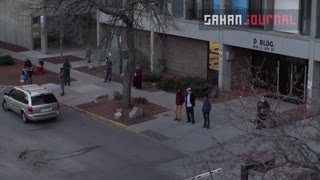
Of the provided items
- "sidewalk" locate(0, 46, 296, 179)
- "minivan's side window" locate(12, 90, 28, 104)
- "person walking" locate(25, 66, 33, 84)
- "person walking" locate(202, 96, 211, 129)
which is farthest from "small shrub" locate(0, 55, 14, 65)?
"person walking" locate(202, 96, 211, 129)

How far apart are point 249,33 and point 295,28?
237cm

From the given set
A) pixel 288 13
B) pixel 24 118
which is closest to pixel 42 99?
pixel 24 118

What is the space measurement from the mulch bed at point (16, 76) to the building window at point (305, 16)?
47.0ft

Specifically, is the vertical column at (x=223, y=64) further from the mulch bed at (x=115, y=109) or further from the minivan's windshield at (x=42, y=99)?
the minivan's windshield at (x=42, y=99)

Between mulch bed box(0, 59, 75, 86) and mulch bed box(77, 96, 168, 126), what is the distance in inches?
231

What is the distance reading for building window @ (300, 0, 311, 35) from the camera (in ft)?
82.4

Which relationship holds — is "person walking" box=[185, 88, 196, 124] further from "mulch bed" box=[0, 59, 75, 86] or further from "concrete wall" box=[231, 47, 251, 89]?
"mulch bed" box=[0, 59, 75, 86]

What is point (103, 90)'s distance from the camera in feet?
99.2

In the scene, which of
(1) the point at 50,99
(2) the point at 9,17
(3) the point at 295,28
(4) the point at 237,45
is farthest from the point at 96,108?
(2) the point at 9,17

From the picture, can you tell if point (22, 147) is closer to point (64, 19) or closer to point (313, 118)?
point (64, 19)

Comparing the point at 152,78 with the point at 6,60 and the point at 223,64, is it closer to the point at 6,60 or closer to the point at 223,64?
the point at 223,64

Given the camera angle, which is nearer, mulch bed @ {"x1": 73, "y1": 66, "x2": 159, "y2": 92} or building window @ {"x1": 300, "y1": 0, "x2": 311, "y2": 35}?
building window @ {"x1": 300, "y1": 0, "x2": 311, "y2": 35}

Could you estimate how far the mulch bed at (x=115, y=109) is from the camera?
80.9ft

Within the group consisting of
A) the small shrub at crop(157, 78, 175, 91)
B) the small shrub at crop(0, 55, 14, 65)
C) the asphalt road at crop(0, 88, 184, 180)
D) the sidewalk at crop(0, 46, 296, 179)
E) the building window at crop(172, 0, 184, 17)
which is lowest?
the asphalt road at crop(0, 88, 184, 180)
